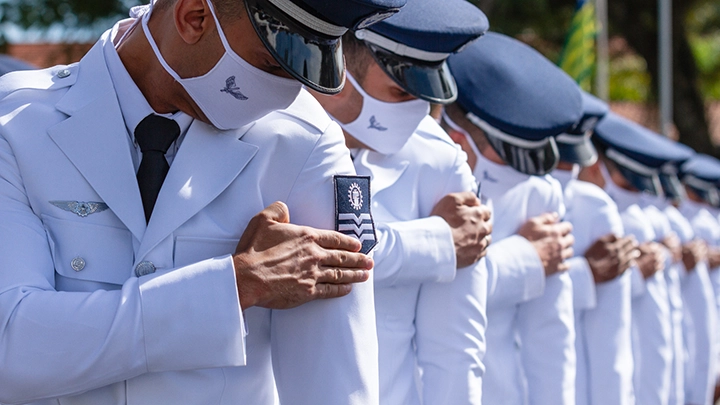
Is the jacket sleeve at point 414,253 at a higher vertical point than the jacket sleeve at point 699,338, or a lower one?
higher

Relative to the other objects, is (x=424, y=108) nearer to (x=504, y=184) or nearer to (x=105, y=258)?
(x=504, y=184)

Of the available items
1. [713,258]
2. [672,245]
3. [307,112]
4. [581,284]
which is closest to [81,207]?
[307,112]

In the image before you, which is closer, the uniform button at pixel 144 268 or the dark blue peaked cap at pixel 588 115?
the uniform button at pixel 144 268

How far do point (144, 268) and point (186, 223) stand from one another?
132mm

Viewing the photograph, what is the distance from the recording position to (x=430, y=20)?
10.3 ft

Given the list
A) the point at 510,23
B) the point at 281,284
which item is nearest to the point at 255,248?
the point at 281,284

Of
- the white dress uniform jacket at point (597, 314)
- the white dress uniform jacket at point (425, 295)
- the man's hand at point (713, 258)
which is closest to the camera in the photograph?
the white dress uniform jacket at point (425, 295)

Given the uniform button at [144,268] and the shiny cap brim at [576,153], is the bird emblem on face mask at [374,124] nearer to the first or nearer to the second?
the uniform button at [144,268]

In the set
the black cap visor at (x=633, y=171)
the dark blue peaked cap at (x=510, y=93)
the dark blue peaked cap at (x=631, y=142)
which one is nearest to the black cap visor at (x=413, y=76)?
the dark blue peaked cap at (x=510, y=93)

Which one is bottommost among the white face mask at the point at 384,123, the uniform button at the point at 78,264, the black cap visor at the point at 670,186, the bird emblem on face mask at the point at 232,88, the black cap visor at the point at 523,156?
the black cap visor at the point at 670,186

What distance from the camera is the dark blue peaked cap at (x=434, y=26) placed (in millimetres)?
Answer: 3084

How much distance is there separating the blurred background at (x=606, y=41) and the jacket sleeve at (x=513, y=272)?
10.4 feet

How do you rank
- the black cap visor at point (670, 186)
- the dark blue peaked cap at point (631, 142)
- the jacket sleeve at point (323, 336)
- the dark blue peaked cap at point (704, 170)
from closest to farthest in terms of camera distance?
the jacket sleeve at point (323, 336), the dark blue peaked cap at point (631, 142), the black cap visor at point (670, 186), the dark blue peaked cap at point (704, 170)

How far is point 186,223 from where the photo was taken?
6.75 feet
